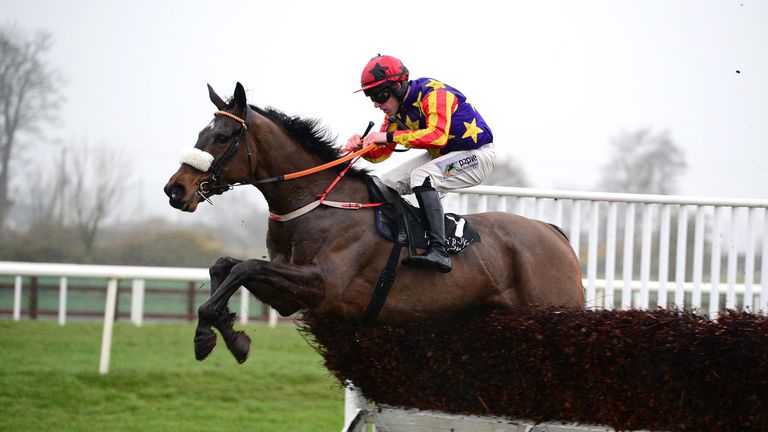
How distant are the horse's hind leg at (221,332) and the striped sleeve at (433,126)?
43.4 inches

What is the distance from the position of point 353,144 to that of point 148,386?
12.9ft

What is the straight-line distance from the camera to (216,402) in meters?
7.70

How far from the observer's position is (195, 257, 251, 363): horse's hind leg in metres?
4.14

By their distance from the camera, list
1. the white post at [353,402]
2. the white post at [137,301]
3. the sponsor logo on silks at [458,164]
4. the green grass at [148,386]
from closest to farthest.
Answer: the sponsor logo on silks at [458,164] < the white post at [353,402] < the green grass at [148,386] < the white post at [137,301]

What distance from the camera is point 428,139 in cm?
459

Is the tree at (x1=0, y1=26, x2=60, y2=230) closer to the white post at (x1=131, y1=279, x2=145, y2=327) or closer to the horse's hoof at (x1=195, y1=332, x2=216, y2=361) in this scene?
the white post at (x1=131, y1=279, x2=145, y2=327)

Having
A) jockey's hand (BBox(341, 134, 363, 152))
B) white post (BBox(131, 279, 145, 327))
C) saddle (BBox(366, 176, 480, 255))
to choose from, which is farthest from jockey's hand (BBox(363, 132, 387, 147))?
white post (BBox(131, 279, 145, 327))

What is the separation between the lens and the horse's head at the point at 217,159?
4207 millimetres

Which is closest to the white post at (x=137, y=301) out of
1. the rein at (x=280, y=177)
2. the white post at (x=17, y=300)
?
the white post at (x=17, y=300)

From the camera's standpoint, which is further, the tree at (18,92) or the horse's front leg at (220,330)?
the tree at (18,92)

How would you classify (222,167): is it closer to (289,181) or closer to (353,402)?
(289,181)

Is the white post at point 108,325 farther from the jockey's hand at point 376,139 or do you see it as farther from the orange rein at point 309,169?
the jockey's hand at point 376,139

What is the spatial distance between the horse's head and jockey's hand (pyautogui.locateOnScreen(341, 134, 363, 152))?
63 cm

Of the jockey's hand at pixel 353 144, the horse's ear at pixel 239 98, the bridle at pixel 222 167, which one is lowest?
the bridle at pixel 222 167
